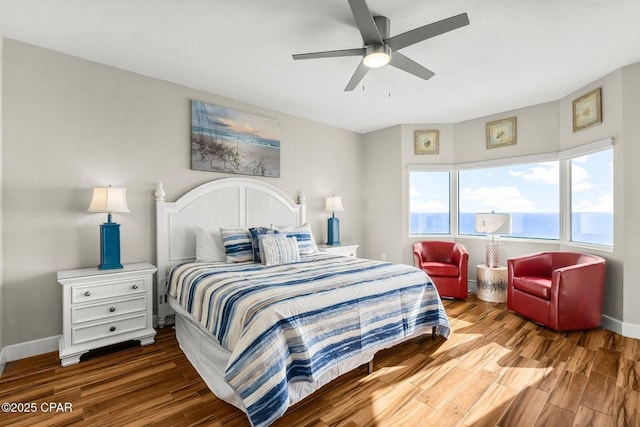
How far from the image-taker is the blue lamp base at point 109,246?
9.15 feet

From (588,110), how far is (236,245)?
432 cm

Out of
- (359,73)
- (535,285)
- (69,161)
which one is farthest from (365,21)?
(535,285)

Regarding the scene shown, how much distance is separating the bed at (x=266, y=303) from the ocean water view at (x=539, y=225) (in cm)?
227

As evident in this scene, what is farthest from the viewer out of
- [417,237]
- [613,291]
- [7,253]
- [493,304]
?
[417,237]

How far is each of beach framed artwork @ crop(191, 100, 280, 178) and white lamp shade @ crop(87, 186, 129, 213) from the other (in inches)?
37.8

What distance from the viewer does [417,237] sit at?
5.13m

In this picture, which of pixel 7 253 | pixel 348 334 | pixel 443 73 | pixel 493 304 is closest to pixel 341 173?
pixel 443 73

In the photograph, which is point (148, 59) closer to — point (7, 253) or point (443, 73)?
point (7, 253)

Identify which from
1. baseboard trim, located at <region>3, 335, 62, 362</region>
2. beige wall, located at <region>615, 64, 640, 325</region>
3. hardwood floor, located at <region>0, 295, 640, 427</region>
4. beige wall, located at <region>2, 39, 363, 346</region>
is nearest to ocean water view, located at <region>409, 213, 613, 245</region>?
beige wall, located at <region>615, 64, 640, 325</region>

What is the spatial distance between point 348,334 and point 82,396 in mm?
1869

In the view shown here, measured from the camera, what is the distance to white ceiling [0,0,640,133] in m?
2.21

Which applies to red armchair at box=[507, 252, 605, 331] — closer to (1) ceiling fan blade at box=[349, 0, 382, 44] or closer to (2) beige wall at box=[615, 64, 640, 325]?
(2) beige wall at box=[615, 64, 640, 325]

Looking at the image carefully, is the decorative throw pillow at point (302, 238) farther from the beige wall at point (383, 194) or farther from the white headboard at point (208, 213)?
the beige wall at point (383, 194)

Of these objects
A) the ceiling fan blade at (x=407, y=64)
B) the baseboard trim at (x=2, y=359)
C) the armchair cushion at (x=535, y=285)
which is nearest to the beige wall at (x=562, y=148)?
the armchair cushion at (x=535, y=285)
